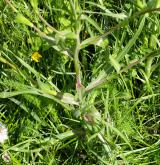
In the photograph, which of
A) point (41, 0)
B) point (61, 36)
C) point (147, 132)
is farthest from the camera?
point (41, 0)

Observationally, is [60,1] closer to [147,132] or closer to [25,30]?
[25,30]

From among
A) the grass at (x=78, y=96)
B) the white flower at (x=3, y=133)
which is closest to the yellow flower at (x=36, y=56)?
the grass at (x=78, y=96)

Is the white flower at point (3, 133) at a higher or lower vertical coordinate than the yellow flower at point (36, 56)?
lower

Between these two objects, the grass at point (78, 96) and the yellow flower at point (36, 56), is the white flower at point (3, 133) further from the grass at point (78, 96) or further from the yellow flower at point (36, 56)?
the yellow flower at point (36, 56)

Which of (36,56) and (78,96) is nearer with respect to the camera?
(78,96)

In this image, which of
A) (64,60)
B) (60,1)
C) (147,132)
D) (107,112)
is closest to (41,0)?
(60,1)

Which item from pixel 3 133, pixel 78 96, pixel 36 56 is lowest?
pixel 3 133

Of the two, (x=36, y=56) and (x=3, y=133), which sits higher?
(x=36, y=56)

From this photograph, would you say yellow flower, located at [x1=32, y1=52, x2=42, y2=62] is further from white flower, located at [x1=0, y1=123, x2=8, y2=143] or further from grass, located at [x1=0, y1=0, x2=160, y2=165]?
white flower, located at [x1=0, y1=123, x2=8, y2=143]
